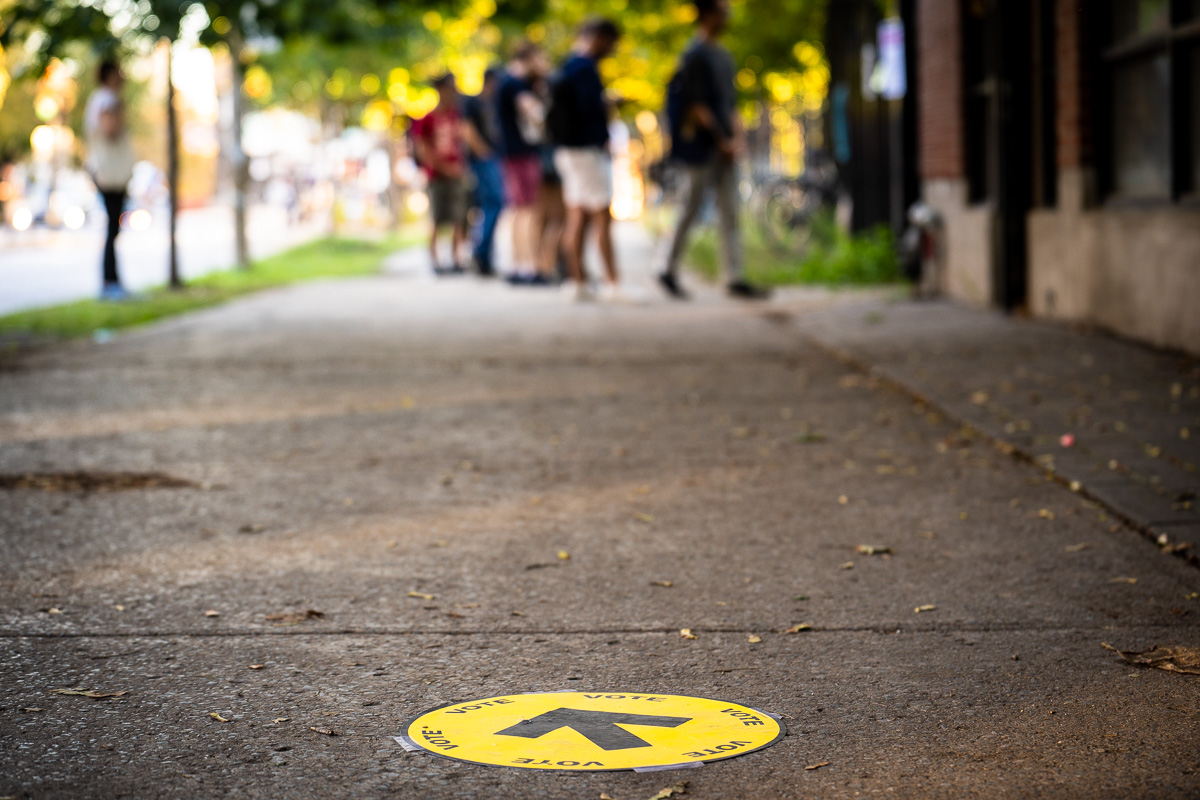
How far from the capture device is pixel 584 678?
3355 mm

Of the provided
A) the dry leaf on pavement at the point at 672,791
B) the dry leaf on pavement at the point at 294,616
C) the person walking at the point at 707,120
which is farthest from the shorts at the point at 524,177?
the dry leaf on pavement at the point at 672,791

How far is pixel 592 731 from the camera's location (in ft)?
9.94

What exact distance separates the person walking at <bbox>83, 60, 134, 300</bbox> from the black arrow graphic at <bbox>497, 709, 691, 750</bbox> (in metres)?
11.3

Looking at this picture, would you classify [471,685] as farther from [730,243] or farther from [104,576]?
[730,243]

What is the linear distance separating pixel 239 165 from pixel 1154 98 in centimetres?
1215

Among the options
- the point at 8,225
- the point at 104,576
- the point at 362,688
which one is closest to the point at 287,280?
the point at 104,576

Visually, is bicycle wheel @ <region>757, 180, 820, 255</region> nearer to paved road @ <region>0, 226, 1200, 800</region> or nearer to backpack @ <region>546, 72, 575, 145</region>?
backpack @ <region>546, 72, 575, 145</region>

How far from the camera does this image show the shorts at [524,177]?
1426 cm

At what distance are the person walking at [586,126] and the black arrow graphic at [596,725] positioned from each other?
30.5 ft

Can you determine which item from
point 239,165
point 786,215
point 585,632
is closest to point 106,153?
point 239,165

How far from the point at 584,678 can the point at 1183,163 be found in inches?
244

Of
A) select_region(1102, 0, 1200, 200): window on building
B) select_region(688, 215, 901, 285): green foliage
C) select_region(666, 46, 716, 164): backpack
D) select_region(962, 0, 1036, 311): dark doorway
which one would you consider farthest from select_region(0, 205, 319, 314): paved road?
select_region(1102, 0, 1200, 200): window on building

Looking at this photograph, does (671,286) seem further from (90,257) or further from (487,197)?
(90,257)

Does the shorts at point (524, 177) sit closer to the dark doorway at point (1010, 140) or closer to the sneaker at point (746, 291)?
the sneaker at point (746, 291)
